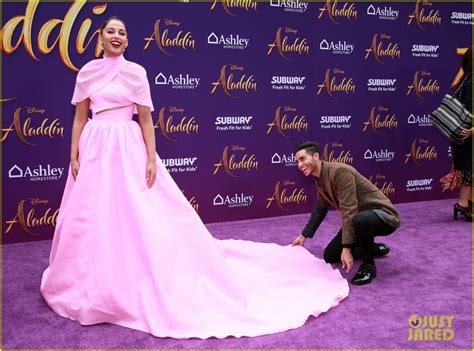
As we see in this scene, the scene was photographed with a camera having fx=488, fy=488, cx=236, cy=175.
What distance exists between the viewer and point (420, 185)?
568 cm

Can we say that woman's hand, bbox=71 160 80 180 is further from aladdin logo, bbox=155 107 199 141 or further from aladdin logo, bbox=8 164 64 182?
aladdin logo, bbox=155 107 199 141

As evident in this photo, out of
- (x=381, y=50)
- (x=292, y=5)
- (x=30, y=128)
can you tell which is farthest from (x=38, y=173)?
(x=381, y=50)

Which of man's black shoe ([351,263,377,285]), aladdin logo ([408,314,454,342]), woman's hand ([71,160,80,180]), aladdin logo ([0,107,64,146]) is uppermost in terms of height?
woman's hand ([71,160,80,180])

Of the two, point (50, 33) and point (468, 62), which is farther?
point (468, 62)

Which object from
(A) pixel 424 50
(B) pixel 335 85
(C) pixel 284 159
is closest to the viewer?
(C) pixel 284 159

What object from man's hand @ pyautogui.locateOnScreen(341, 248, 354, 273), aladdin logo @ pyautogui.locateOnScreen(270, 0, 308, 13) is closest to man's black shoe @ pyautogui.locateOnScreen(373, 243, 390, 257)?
man's hand @ pyautogui.locateOnScreen(341, 248, 354, 273)

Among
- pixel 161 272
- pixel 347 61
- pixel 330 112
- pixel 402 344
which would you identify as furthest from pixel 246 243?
pixel 347 61

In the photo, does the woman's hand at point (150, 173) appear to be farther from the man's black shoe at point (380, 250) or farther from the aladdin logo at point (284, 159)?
the aladdin logo at point (284, 159)

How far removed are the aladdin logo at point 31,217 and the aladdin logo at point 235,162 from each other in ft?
5.05

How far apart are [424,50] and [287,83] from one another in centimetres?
181

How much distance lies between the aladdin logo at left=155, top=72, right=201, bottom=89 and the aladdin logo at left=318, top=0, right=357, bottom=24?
152 cm

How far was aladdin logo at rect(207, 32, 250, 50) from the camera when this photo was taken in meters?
4.54

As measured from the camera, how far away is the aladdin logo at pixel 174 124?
4.44m

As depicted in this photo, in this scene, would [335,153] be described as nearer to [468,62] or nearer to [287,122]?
[287,122]
